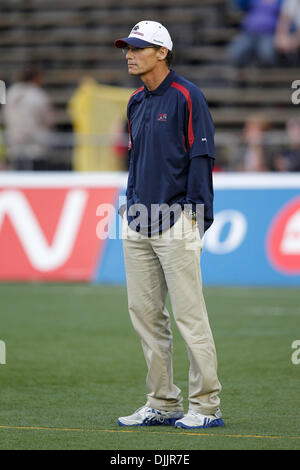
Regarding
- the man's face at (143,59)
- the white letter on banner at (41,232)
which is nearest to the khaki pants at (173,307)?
the man's face at (143,59)

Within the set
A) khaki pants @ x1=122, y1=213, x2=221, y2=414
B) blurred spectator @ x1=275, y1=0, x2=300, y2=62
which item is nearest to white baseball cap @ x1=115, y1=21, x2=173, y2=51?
khaki pants @ x1=122, y1=213, x2=221, y2=414

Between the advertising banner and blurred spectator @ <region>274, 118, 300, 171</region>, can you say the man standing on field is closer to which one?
the advertising banner

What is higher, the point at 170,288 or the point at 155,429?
the point at 170,288

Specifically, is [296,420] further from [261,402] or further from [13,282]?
[13,282]

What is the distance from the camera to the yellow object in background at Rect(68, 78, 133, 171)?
54.2ft

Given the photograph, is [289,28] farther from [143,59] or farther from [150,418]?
[150,418]

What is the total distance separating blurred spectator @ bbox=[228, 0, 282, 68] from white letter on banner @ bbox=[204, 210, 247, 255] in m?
6.16

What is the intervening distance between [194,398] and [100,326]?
4.67 metres

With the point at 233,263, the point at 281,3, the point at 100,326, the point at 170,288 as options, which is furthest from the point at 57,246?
the point at 170,288

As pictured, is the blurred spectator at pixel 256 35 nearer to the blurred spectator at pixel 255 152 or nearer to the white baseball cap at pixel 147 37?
the blurred spectator at pixel 255 152

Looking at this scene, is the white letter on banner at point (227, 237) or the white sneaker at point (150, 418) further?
the white letter on banner at point (227, 237)

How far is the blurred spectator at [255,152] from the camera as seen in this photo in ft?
51.7

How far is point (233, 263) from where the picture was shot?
544 inches

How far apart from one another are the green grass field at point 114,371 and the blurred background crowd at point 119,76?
3.53 meters
